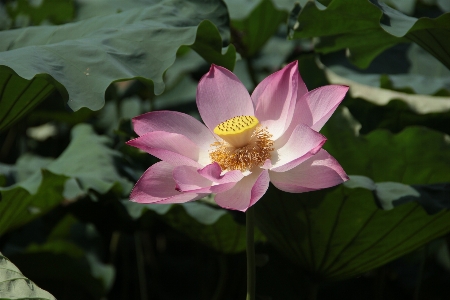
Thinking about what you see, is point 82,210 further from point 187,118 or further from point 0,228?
point 187,118

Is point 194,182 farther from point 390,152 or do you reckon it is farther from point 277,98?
point 390,152

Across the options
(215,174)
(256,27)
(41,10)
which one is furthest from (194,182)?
(41,10)

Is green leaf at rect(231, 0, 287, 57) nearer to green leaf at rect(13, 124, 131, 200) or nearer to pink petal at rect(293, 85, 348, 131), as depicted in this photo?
green leaf at rect(13, 124, 131, 200)

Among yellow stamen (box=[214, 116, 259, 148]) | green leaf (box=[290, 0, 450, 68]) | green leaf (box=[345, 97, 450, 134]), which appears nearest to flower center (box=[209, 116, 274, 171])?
yellow stamen (box=[214, 116, 259, 148])

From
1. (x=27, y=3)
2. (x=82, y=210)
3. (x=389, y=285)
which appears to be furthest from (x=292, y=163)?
(x=27, y=3)

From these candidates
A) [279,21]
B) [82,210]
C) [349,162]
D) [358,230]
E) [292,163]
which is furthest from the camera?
[279,21]

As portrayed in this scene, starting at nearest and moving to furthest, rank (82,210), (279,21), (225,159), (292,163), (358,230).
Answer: (292,163), (225,159), (358,230), (82,210), (279,21)
